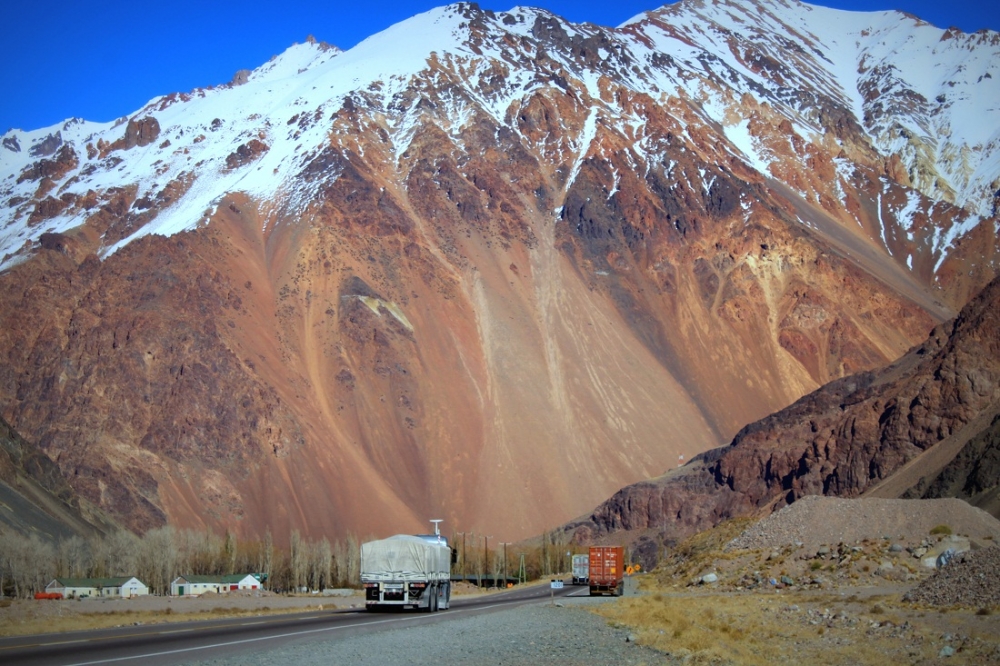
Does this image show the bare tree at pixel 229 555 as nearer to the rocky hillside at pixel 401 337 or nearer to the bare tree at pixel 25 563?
the rocky hillside at pixel 401 337

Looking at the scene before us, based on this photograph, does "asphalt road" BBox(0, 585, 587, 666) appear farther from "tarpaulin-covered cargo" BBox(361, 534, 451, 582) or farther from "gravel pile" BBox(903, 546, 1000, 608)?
"gravel pile" BBox(903, 546, 1000, 608)

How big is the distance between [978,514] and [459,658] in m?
35.5

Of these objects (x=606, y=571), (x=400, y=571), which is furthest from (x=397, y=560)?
(x=606, y=571)

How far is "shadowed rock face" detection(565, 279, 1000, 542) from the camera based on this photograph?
9281cm

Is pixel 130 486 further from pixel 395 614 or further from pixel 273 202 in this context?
pixel 395 614

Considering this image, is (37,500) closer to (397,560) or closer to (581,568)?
(581,568)

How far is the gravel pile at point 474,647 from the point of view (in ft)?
76.8

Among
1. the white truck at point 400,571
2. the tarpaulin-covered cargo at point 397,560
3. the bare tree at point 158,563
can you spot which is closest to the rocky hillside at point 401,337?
the bare tree at point 158,563

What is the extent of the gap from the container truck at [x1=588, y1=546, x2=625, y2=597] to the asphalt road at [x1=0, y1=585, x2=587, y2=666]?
17653 millimetres

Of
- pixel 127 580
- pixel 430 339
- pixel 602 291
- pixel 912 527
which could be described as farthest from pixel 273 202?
pixel 912 527

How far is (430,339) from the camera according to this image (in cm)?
15912

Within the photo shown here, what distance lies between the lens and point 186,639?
2805 centimetres

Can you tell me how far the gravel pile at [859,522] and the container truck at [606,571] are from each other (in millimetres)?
5373

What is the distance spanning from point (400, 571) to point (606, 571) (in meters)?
17.5
